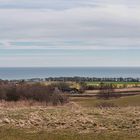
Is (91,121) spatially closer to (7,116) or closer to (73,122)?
(73,122)

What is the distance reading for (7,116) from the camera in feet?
68.9

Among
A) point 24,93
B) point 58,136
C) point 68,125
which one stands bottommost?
point 58,136

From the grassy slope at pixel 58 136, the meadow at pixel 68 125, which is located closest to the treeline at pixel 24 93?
the meadow at pixel 68 125

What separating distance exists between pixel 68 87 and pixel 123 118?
194 ft

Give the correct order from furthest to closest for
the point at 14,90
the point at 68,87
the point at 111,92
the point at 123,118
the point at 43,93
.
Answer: the point at 68,87, the point at 111,92, the point at 14,90, the point at 43,93, the point at 123,118

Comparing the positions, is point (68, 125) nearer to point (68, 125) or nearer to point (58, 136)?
point (68, 125)

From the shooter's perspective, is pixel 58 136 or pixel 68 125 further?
pixel 68 125

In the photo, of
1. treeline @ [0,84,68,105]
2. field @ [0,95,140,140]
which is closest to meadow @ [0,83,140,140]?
field @ [0,95,140,140]

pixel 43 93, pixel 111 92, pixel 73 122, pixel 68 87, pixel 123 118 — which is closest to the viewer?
pixel 73 122

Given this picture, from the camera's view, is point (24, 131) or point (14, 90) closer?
point (24, 131)

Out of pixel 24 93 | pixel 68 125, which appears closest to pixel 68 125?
pixel 68 125

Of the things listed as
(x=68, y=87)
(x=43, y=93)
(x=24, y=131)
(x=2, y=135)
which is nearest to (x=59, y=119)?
(x=24, y=131)

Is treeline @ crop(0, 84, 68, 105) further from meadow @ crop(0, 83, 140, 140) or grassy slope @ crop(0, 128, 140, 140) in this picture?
grassy slope @ crop(0, 128, 140, 140)

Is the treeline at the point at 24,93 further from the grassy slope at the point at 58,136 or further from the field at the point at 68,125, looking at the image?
the grassy slope at the point at 58,136
